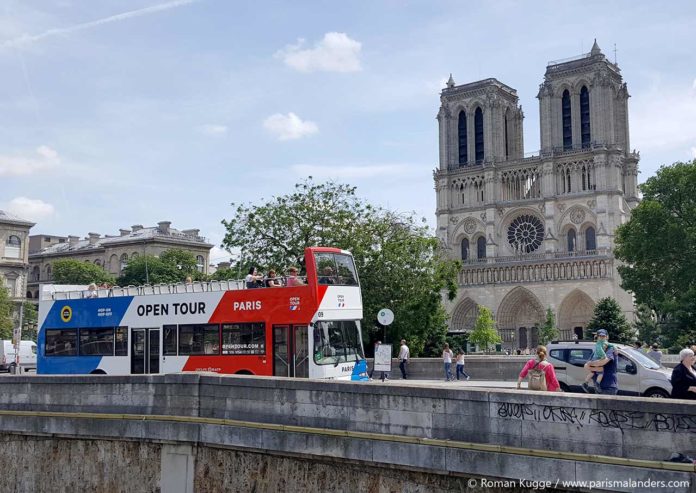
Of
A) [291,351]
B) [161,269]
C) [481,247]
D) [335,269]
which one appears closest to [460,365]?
[335,269]

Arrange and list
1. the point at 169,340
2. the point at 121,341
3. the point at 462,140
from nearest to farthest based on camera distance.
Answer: the point at 169,340
the point at 121,341
the point at 462,140

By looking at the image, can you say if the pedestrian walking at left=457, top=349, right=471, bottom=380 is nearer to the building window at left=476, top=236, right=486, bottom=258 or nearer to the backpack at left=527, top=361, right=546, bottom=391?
the backpack at left=527, top=361, right=546, bottom=391

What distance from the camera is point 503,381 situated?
31.1 metres

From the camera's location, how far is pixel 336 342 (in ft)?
70.5

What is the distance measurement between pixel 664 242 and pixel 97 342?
4381 centimetres

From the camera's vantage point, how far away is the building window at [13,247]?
285 ft

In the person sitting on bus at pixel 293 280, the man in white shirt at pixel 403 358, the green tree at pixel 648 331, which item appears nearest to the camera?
the person sitting on bus at pixel 293 280

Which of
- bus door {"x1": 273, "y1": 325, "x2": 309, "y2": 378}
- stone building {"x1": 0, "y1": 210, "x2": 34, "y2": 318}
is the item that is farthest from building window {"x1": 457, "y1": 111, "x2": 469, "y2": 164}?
bus door {"x1": 273, "y1": 325, "x2": 309, "y2": 378}

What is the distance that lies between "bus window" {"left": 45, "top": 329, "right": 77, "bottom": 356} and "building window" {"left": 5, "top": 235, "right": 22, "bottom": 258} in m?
67.0

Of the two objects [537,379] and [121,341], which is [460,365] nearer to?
[121,341]

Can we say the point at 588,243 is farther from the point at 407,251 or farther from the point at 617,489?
the point at 617,489

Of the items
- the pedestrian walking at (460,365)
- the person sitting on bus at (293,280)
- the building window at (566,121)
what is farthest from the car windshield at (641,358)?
the building window at (566,121)

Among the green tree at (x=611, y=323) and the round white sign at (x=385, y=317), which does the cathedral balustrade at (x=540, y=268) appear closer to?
the green tree at (x=611, y=323)

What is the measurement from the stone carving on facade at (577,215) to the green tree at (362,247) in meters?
42.6
